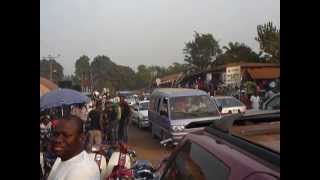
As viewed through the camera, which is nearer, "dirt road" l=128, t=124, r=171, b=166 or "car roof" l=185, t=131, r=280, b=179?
"car roof" l=185, t=131, r=280, b=179

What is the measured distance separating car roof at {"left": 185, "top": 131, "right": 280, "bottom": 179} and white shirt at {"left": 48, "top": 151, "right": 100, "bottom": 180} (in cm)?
63

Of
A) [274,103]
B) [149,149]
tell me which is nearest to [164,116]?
[149,149]

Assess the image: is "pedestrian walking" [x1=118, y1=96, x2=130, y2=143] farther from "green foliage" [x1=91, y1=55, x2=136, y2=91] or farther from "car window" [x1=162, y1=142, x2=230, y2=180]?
"green foliage" [x1=91, y1=55, x2=136, y2=91]

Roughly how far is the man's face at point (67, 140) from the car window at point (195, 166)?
2.09 feet

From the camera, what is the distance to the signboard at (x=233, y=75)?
78.3 feet

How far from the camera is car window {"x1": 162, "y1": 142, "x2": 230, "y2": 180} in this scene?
7.86ft

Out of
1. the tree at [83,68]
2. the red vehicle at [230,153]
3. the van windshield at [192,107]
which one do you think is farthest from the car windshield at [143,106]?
the red vehicle at [230,153]

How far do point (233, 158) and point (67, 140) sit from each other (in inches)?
37.4

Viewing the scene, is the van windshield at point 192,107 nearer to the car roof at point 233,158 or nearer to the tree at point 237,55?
the car roof at point 233,158

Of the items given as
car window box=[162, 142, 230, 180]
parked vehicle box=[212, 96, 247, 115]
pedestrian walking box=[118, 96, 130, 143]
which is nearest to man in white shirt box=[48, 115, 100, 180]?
car window box=[162, 142, 230, 180]

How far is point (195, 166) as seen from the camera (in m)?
2.80
